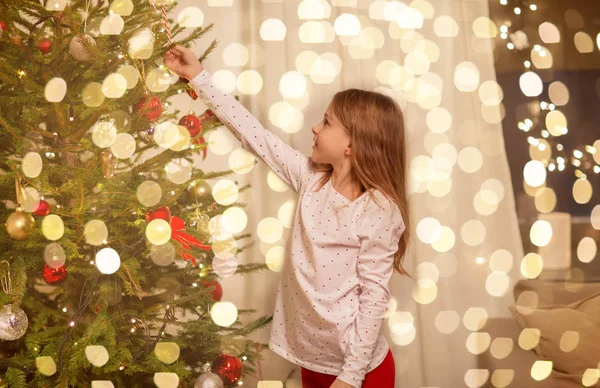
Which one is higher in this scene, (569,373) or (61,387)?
(61,387)

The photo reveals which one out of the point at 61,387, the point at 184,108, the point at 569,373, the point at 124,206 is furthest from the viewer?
the point at 184,108

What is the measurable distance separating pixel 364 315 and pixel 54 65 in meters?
1.01

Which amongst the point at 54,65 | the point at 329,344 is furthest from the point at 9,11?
the point at 329,344

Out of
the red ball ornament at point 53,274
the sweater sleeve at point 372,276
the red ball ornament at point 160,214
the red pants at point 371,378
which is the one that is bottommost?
the red pants at point 371,378

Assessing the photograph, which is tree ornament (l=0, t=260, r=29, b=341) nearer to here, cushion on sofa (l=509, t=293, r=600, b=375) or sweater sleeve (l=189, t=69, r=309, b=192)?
sweater sleeve (l=189, t=69, r=309, b=192)

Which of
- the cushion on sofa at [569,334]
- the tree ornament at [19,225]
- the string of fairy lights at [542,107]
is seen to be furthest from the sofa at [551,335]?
the tree ornament at [19,225]

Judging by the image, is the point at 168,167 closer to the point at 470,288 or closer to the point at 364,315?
the point at 364,315

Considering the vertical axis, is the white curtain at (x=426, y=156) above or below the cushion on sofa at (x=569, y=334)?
above

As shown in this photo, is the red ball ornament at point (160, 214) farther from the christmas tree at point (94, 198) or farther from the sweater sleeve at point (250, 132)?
the sweater sleeve at point (250, 132)

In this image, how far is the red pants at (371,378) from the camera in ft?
4.72

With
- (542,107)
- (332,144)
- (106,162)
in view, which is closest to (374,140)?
(332,144)

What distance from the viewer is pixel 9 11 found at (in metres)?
1.32

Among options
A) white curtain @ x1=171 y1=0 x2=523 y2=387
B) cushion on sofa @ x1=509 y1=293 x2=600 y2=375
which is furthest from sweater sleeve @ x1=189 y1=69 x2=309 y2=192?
cushion on sofa @ x1=509 y1=293 x2=600 y2=375

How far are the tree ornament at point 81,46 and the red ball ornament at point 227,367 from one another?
84cm
